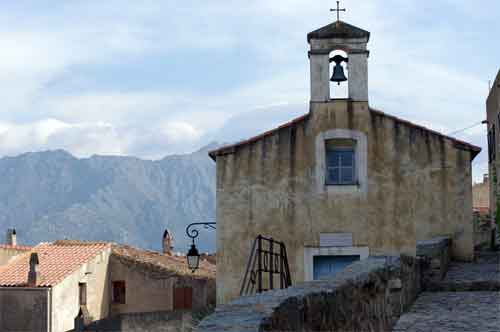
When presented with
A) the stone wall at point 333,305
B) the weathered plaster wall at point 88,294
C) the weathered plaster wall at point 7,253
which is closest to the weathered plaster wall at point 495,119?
the stone wall at point 333,305

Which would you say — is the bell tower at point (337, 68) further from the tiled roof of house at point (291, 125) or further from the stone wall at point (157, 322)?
the stone wall at point (157, 322)

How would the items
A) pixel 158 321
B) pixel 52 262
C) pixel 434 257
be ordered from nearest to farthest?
pixel 434 257
pixel 158 321
pixel 52 262

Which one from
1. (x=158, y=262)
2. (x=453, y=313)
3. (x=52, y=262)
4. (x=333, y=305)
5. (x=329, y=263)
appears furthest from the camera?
(x=158, y=262)

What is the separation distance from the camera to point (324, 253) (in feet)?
59.4

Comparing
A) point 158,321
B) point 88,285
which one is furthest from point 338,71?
point 88,285

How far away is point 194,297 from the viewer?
38781mm

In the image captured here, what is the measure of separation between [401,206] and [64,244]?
27081 millimetres

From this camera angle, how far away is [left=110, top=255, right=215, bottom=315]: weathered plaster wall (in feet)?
128

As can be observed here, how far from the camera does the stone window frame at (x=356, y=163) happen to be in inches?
715

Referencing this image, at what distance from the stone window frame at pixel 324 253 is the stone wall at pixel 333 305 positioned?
22.7ft

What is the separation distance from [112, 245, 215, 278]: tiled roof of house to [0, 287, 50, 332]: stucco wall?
5.13 metres

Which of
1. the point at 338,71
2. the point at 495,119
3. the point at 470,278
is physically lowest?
the point at 470,278

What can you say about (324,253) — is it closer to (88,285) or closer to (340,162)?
(340,162)

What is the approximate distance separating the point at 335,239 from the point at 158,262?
2367 centimetres
